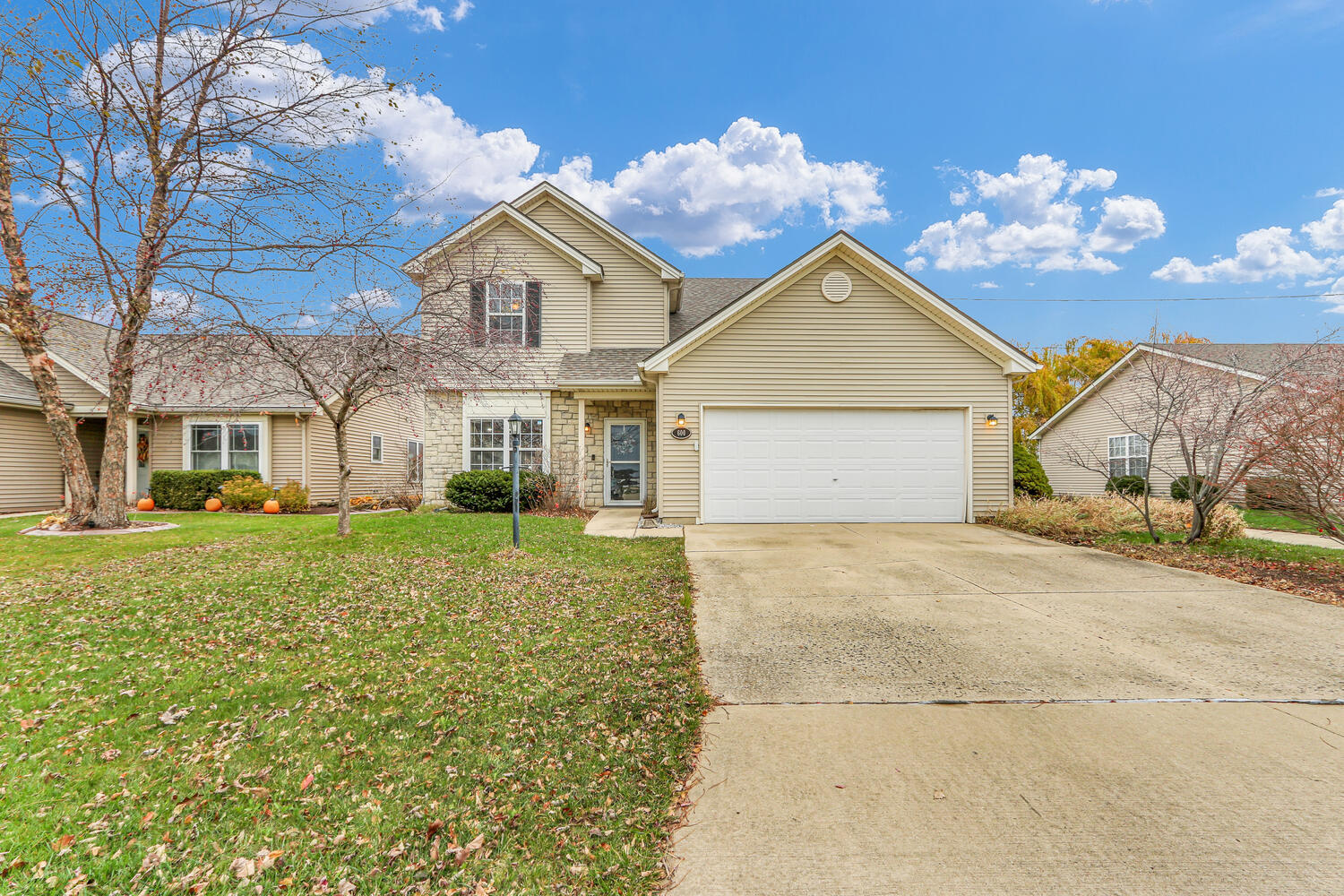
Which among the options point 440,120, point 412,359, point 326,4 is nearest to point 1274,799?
point 412,359

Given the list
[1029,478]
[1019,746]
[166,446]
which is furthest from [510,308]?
[1029,478]

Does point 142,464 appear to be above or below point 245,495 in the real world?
above

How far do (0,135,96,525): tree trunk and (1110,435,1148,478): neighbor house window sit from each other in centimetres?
2593

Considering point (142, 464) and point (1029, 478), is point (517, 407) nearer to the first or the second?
point (142, 464)

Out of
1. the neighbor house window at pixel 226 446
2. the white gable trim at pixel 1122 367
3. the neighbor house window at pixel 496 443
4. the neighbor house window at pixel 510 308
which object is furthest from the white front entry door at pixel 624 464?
the white gable trim at pixel 1122 367

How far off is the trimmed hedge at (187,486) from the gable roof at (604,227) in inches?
397

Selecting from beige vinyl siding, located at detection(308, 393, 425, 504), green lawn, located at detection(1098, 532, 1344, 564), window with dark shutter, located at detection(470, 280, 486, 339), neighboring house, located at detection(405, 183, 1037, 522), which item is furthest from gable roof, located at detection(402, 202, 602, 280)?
green lawn, located at detection(1098, 532, 1344, 564)

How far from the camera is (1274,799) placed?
8.05 feet

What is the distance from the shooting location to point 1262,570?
23.5 ft

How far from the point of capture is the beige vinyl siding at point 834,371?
35.9 feet

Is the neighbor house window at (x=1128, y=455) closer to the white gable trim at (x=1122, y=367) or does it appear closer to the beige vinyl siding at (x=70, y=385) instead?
the white gable trim at (x=1122, y=367)

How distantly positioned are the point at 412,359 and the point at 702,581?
5.07 m

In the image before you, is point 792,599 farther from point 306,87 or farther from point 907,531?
point 306,87

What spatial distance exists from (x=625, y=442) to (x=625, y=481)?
3.12 ft
